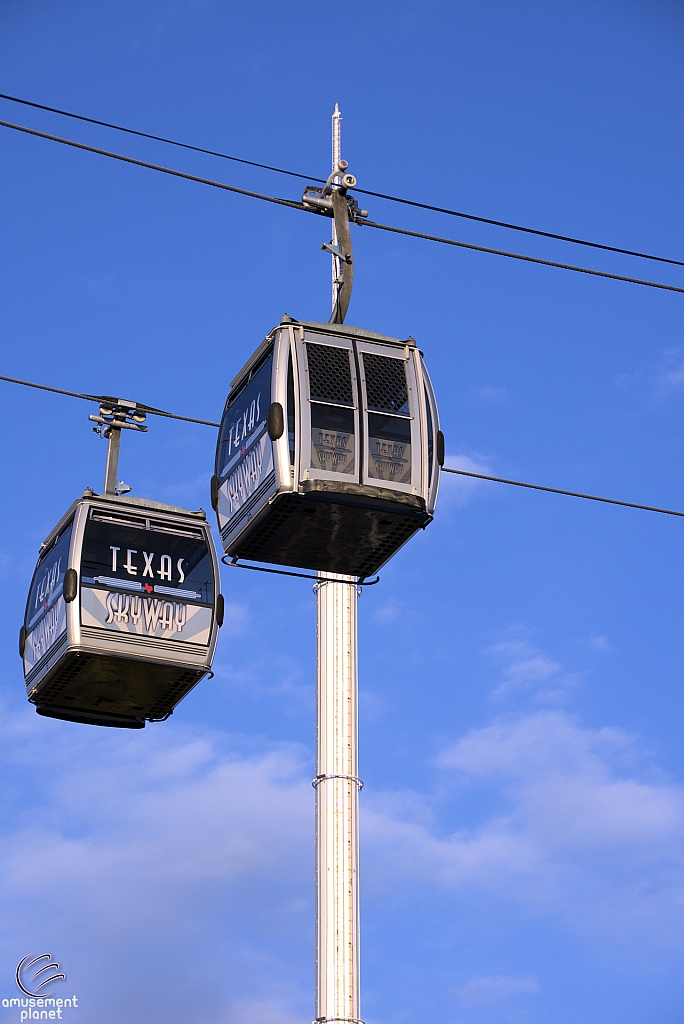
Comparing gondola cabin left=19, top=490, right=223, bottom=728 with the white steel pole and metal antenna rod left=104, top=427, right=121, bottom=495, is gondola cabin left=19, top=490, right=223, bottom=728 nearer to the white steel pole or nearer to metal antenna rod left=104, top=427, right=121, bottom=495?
metal antenna rod left=104, top=427, right=121, bottom=495

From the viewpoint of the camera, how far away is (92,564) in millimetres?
16141

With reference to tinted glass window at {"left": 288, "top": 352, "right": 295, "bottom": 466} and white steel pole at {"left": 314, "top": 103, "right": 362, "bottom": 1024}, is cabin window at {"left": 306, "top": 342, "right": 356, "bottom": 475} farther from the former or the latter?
white steel pole at {"left": 314, "top": 103, "right": 362, "bottom": 1024}

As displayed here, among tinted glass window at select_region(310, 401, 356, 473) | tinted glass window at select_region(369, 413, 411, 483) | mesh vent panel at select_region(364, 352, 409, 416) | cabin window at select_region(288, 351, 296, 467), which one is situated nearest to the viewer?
cabin window at select_region(288, 351, 296, 467)

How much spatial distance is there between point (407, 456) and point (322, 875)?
4088 cm

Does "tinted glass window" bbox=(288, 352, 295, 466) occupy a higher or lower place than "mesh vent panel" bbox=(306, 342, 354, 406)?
lower

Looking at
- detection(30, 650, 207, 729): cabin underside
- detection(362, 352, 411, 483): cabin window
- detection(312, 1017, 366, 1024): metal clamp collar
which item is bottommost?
detection(30, 650, 207, 729): cabin underside

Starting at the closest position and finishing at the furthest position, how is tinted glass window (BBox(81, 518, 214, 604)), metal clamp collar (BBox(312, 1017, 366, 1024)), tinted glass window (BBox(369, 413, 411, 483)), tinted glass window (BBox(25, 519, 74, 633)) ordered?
tinted glass window (BBox(369, 413, 411, 483)) → tinted glass window (BBox(81, 518, 214, 604)) → tinted glass window (BBox(25, 519, 74, 633)) → metal clamp collar (BBox(312, 1017, 366, 1024))

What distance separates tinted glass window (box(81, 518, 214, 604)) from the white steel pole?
34319 millimetres

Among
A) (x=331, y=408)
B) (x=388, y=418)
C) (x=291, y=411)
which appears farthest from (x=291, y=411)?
(x=388, y=418)

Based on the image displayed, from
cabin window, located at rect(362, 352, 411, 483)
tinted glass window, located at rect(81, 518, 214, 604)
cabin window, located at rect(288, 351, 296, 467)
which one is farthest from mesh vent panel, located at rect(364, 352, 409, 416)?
tinted glass window, located at rect(81, 518, 214, 604)

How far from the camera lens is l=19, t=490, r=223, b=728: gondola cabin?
15766 millimetres

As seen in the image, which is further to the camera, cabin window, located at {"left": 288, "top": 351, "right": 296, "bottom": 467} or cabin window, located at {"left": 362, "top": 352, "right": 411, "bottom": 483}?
cabin window, located at {"left": 362, "top": 352, "right": 411, "bottom": 483}

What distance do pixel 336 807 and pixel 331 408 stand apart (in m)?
40.9

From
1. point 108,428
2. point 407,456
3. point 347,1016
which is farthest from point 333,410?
point 347,1016
